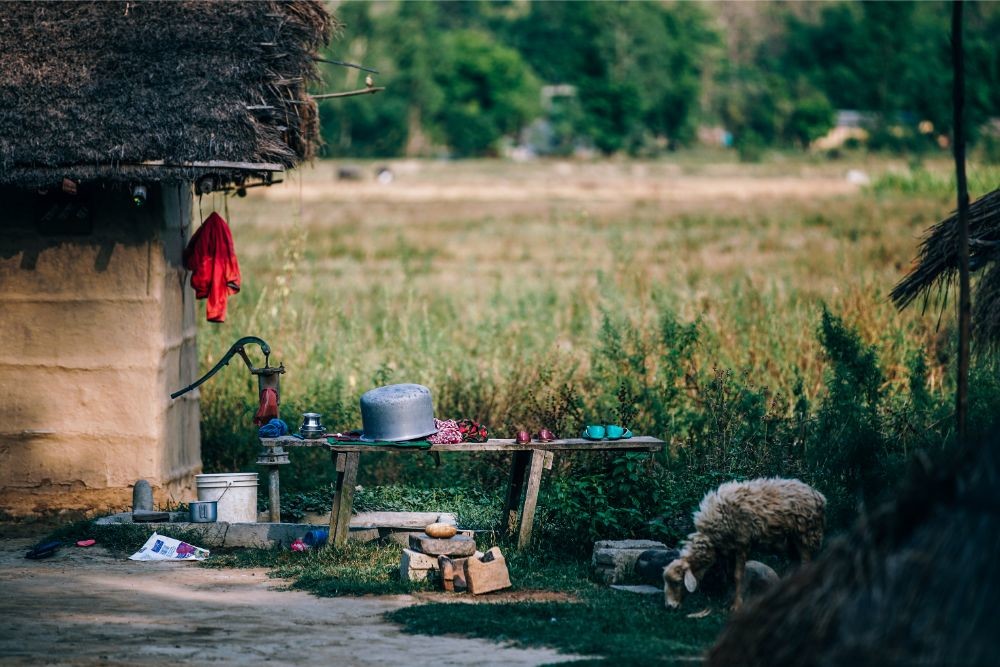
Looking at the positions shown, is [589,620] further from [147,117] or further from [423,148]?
[423,148]

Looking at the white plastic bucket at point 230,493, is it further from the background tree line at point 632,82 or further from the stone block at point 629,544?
the background tree line at point 632,82

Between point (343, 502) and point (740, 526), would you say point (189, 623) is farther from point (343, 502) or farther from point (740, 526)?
point (740, 526)

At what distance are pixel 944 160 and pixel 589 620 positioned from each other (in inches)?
2337

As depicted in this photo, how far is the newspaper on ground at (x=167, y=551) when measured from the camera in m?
8.73

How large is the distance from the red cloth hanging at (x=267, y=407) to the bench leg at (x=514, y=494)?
176 cm

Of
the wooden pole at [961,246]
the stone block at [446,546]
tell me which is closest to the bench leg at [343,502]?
the stone block at [446,546]

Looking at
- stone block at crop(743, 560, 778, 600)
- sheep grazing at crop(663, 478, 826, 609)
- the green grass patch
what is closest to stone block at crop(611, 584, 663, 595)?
the green grass patch

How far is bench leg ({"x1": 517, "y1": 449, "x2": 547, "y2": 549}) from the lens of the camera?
343 inches

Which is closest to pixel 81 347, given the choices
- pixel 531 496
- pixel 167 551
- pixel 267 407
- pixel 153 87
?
pixel 267 407

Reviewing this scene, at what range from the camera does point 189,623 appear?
7.17m

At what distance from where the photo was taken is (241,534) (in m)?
9.09

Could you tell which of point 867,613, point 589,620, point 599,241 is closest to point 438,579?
point 589,620

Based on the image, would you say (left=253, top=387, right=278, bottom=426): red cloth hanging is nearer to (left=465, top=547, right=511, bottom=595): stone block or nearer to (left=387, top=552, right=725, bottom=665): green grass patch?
(left=465, top=547, right=511, bottom=595): stone block

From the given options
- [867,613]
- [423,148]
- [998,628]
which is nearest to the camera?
[998,628]
